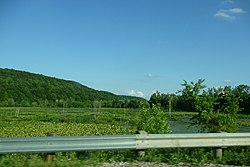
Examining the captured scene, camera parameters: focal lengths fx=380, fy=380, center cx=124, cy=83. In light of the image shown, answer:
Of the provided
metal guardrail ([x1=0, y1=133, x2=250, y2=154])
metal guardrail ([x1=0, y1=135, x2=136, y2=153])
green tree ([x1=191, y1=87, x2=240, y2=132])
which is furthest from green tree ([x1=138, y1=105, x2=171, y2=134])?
metal guardrail ([x1=0, y1=135, x2=136, y2=153])

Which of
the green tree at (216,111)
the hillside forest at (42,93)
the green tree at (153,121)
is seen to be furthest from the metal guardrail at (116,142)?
the hillside forest at (42,93)

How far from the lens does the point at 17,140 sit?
7.48 metres

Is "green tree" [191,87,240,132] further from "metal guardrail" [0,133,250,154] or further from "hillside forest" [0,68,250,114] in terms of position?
"hillside forest" [0,68,250,114]

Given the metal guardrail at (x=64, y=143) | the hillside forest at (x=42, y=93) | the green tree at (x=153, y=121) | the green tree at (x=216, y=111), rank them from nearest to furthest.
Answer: the metal guardrail at (x=64, y=143), the green tree at (x=216, y=111), the green tree at (x=153, y=121), the hillside forest at (x=42, y=93)

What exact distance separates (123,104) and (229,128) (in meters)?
101

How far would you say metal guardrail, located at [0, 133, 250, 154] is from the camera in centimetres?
750

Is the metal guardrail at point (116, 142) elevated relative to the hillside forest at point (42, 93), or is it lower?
lower

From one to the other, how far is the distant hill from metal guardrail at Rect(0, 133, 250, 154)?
311 feet

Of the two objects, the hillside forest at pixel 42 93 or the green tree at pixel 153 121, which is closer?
the green tree at pixel 153 121

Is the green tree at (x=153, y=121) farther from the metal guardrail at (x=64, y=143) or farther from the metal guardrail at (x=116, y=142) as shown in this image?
the metal guardrail at (x=64, y=143)

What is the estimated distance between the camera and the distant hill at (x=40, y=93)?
119 m

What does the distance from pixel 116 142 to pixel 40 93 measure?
124131mm

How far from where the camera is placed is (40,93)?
423ft

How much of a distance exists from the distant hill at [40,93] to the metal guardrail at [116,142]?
9477cm
